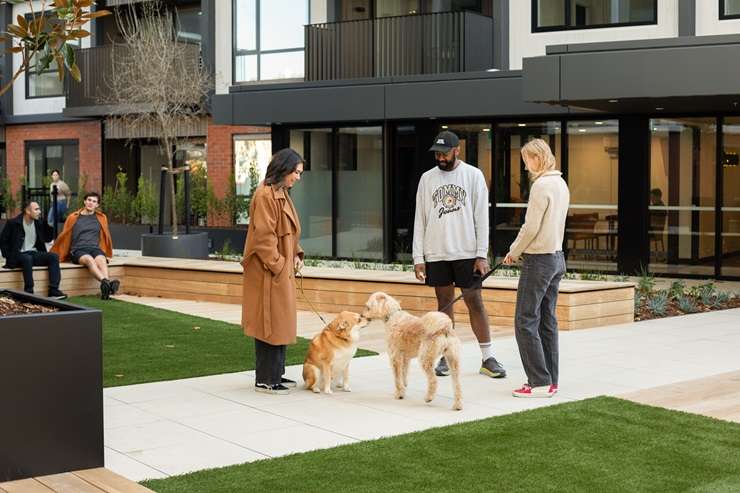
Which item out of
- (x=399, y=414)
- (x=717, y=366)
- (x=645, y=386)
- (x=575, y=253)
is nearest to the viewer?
(x=399, y=414)

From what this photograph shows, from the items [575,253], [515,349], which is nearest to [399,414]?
[515,349]

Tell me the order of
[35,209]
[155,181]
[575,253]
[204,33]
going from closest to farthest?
[35,209], [575,253], [204,33], [155,181]

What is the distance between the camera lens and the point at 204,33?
27.2 m

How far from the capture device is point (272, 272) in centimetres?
869

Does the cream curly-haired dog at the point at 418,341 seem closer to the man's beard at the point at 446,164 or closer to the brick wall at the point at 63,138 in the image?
the man's beard at the point at 446,164

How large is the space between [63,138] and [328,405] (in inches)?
960

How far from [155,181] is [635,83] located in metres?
17.2

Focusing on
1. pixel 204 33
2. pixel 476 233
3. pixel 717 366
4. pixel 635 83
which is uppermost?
pixel 204 33

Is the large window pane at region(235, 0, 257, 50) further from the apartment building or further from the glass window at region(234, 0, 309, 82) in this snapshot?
the apartment building

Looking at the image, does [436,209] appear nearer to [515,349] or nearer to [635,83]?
[515,349]

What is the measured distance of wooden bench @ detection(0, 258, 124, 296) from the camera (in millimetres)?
15203

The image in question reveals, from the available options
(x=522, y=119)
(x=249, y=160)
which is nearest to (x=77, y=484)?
(x=522, y=119)

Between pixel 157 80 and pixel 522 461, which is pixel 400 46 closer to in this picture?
pixel 157 80

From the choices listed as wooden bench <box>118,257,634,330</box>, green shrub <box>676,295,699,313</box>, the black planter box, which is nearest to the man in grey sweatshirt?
wooden bench <box>118,257,634,330</box>
